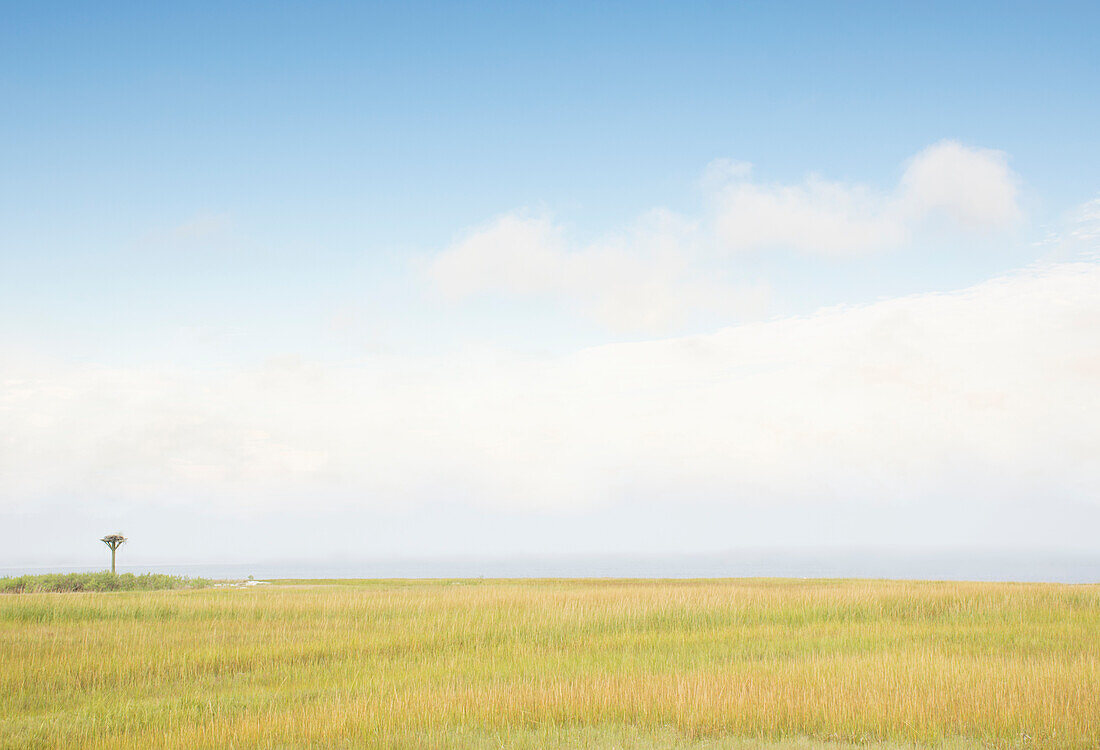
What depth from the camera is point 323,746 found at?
723cm

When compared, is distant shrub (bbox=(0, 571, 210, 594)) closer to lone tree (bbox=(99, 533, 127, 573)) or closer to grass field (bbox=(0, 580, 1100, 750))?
lone tree (bbox=(99, 533, 127, 573))

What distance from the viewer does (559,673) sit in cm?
1091

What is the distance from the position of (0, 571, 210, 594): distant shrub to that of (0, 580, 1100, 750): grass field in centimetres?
1507

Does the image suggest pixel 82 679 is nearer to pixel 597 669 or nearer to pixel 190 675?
pixel 190 675

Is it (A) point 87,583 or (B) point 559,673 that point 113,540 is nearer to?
(A) point 87,583

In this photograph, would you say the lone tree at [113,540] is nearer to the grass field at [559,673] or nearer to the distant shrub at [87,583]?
the distant shrub at [87,583]

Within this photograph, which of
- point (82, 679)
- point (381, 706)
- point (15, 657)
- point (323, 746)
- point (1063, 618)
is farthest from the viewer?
point (1063, 618)

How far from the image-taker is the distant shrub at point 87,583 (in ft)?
107

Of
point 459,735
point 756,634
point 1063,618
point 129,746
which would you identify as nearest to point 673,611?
Answer: point 756,634

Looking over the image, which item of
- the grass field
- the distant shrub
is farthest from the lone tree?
the grass field

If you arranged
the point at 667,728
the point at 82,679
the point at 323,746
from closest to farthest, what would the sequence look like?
the point at 323,746 < the point at 667,728 < the point at 82,679

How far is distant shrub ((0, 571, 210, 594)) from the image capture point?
3256 cm

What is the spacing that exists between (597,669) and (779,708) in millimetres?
3669

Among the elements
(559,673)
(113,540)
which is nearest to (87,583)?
(113,540)
